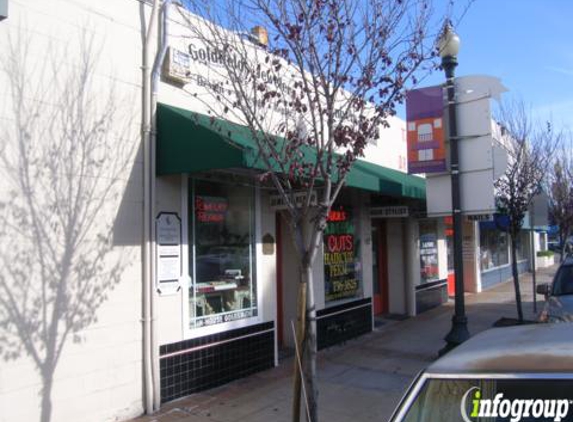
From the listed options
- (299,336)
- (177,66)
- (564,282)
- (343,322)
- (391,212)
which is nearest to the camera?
(299,336)

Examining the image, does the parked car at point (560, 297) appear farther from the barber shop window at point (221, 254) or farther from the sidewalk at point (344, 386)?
the barber shop window at point (221, 254)

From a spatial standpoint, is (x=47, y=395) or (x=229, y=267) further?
(x=229, y=267)

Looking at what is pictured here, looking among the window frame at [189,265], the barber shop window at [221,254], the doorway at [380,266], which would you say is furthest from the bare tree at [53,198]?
the doorway at [380,266]

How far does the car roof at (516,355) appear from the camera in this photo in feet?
7.30

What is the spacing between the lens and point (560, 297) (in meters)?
7.32

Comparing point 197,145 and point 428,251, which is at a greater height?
point 197,145

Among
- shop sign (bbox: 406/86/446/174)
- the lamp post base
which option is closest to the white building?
shop sign (bbox: 406/86/446/174)

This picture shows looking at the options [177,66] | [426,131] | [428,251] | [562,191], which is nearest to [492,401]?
[177,66]

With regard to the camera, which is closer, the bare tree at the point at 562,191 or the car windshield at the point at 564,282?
the car windshield at the point at 564,282

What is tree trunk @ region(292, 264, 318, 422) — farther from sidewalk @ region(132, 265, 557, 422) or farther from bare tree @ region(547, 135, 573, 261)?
bare tree @ region(547, 135, 573, 261)

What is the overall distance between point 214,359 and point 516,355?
483 cm

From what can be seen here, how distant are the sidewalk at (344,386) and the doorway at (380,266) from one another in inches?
64.4

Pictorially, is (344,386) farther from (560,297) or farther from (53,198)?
(53,198)

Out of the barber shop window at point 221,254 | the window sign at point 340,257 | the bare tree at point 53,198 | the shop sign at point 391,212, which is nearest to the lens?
the bare tree at point 53,198
